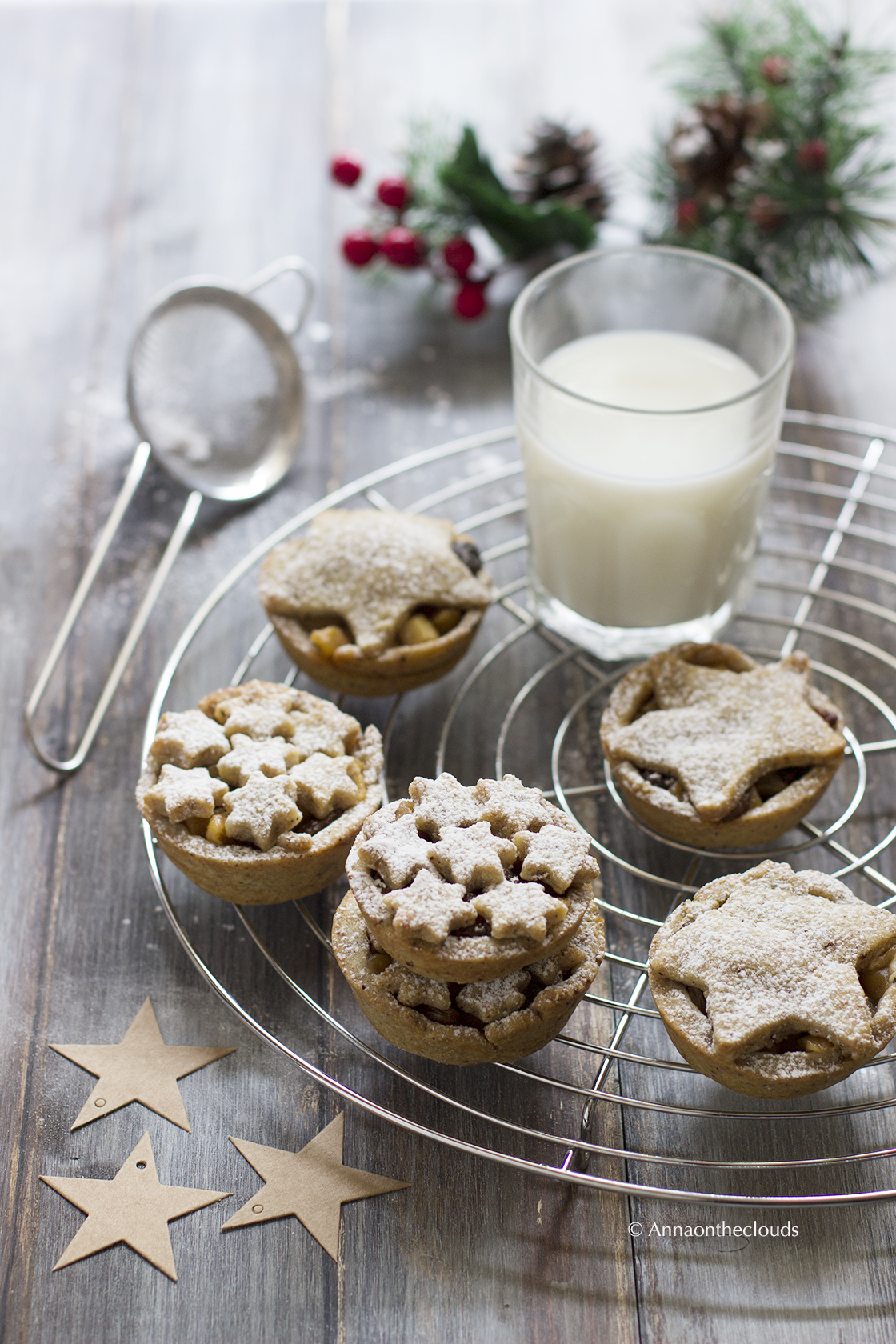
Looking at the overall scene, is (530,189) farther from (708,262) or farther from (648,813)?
(648,813)

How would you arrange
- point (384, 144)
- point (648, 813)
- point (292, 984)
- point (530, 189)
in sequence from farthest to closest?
1. point (384, 144)
2. point (530, 189)
3. point (648, 813)
4. point (292, 984)

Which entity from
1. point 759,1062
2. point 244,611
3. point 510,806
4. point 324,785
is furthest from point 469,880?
point 244,611

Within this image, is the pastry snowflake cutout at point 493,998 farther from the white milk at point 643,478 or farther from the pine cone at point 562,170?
the pine cone at point 562,170

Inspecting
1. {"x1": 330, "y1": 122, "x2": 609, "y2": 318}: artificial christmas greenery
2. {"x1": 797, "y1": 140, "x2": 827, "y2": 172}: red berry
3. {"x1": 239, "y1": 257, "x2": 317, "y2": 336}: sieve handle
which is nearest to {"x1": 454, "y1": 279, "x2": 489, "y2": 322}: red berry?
{"x1": 330, "y1": 122, "x2": 609, "y2": 318}: artificial christmas greenery

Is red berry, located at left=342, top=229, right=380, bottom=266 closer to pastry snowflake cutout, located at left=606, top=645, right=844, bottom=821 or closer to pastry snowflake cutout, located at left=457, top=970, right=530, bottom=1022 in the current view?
pastry snowflake cutout, located at left=606, top=645, right=844, bottom=821

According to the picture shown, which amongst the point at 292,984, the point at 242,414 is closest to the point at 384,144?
the point at 242,414
